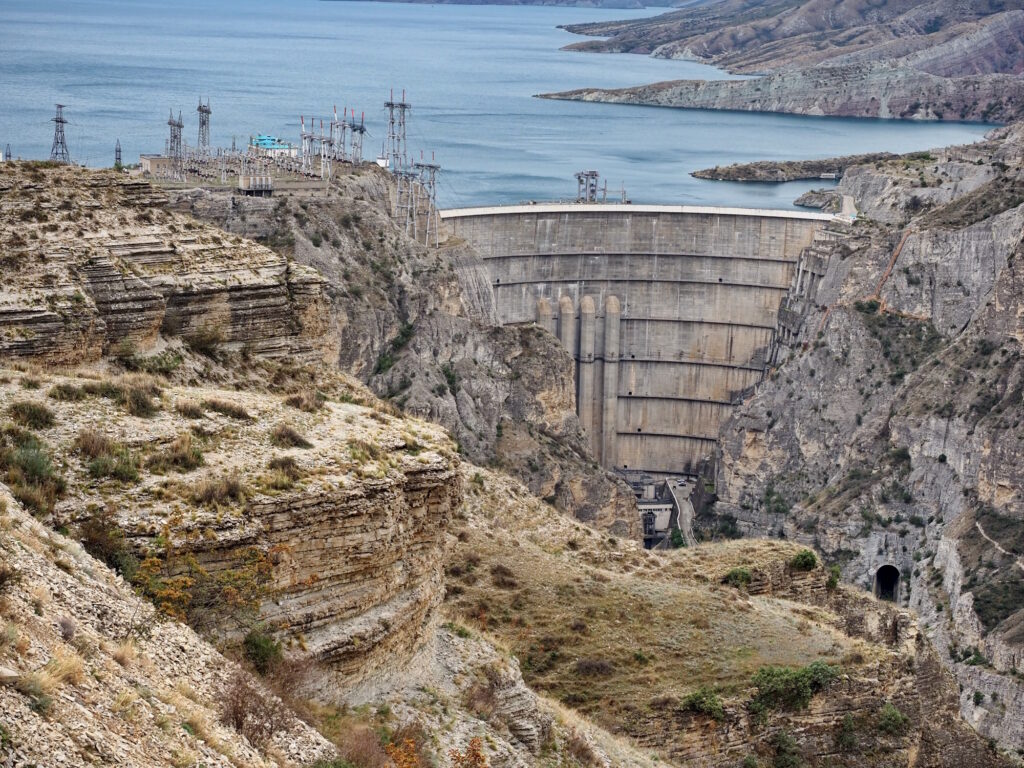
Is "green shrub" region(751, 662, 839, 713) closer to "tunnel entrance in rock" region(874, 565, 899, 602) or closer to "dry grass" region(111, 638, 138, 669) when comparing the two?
"dry grass" region(111, 638, 138, 669)

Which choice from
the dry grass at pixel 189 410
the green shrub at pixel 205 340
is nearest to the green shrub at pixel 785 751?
the green shrub at pixel 205 340

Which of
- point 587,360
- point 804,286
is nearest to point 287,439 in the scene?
point 587,360

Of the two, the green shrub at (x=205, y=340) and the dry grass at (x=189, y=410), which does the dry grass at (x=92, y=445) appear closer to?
the dry grass at (x=189, y=410)

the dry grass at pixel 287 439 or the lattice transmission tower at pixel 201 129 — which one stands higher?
the lattice transmission tower at pixel 201 129

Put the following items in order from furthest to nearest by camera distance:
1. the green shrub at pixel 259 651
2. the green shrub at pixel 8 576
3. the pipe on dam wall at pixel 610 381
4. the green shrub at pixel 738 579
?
the pipe on dam wall at pixel 610 381
the green shrub at pixel 738 579
the green shrub at pixel 259 651
the green shrub at pixel 8 576

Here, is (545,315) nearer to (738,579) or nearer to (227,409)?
(738,579)

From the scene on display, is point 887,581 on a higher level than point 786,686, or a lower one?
lower

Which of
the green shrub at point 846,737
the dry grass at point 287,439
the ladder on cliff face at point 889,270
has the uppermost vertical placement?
the dry grass at point 287,439

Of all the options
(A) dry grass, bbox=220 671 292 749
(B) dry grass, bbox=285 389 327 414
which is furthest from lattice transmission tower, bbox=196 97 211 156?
(A) dry grass, bbox=220 671 292 749
